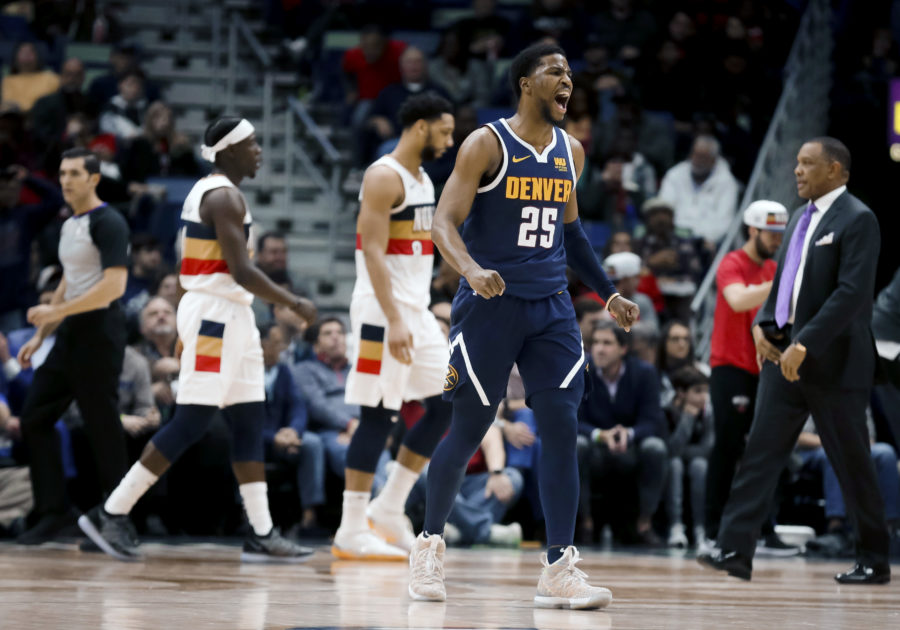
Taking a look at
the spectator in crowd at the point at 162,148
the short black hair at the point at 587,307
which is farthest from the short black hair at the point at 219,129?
the spectator in crowd at the point at 162,148

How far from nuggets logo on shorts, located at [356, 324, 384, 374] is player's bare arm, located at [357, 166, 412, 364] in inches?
8.1

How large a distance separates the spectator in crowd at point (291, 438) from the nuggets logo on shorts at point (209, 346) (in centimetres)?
265

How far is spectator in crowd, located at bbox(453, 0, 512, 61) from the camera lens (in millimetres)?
14422

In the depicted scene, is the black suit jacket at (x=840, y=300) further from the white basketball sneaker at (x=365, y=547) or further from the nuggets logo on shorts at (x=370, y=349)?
the white basketball sneaker at (x=365, y=547)

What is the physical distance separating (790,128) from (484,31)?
3497mm

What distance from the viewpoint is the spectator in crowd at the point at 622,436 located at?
31.1 feet

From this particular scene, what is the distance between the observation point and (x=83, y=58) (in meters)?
14.7

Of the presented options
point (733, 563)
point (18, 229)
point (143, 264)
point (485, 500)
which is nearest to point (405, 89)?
point (143, 264)

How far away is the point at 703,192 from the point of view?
1288 cm

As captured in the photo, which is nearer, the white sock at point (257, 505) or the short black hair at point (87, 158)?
the white sock at point (257, 505)

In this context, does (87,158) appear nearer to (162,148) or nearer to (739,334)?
(739,334)

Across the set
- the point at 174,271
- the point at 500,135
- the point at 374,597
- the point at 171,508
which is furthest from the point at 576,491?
the point at 174,271

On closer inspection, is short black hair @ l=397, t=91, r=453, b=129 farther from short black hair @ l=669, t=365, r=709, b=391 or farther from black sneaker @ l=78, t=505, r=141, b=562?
short black hair @ l=669, t=365, r=709, b=391

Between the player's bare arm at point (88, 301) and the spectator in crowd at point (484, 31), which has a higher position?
the spectator in crowd at point (484, 31)
